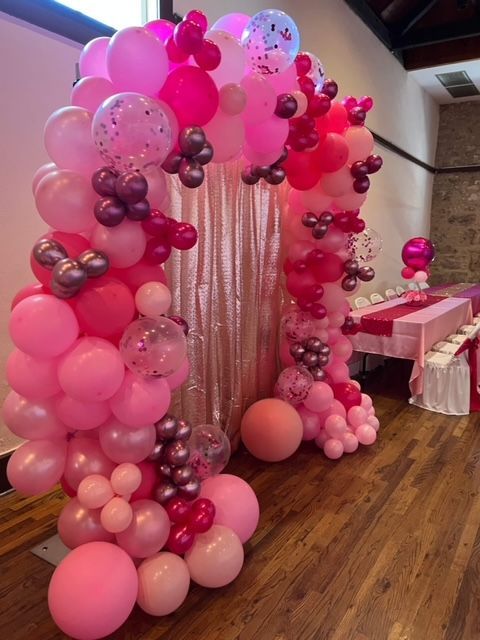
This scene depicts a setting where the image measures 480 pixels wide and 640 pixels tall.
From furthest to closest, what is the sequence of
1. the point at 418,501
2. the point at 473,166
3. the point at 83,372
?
the point at 473,166 → the point at 418,501 → the point at 83,372

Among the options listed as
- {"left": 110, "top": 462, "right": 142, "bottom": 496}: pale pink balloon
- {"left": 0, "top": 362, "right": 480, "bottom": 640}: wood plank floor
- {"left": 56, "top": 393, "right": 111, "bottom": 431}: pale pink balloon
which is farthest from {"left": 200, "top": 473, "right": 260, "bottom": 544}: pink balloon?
{"left": 56, "top": 393, "right": 111, "bottom": 431}: pale pink balloon

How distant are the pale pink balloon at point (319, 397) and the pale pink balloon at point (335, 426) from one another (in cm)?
10

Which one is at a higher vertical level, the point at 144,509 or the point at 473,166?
the point at 473,166

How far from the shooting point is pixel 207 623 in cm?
171

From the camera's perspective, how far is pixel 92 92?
163 cm

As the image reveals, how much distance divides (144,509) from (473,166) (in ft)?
24.8

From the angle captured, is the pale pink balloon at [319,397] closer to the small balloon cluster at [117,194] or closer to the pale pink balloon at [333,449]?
the pale pink balloon at [333,449]

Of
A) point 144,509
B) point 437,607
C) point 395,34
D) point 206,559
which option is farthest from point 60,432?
point 395,34

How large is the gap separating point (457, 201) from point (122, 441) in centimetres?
752

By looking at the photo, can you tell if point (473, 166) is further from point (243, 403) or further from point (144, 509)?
point (144, 509)

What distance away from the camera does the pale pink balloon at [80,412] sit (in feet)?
5.33

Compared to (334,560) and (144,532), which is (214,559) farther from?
(334,560)

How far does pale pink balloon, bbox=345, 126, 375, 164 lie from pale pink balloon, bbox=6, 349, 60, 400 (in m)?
1.93

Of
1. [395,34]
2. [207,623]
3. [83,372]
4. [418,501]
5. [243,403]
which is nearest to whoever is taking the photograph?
[83,372]
